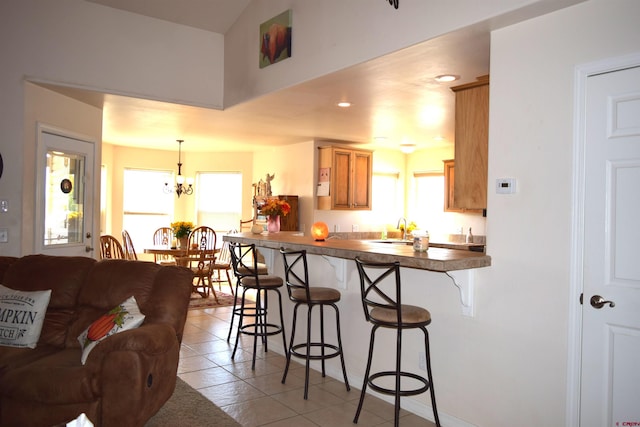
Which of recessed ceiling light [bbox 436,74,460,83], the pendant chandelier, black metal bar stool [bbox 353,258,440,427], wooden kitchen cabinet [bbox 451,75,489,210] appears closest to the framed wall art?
recessed ceiling light [bbox 436,74,460,83]

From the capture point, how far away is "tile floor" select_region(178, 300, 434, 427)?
3.19 metres

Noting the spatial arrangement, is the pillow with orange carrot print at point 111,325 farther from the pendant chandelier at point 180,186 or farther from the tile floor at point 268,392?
the pendant chandelier at point 180,186

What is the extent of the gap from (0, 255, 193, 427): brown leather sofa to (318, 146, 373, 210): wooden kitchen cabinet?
13.4 feet

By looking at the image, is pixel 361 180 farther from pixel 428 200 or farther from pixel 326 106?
pixel 326 106

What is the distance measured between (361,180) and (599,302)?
5.19 m

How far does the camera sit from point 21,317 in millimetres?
3072

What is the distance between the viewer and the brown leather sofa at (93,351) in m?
2.51

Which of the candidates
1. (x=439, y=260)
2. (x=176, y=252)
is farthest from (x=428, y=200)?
(x=439, y=260)

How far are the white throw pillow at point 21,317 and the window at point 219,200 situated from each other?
6219 mm

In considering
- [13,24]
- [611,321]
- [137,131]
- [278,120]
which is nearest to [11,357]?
[13,24]

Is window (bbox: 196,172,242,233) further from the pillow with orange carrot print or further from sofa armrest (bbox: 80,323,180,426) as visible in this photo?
sofa armrest (bbox: 80,323,180,426)

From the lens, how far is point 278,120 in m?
5.79

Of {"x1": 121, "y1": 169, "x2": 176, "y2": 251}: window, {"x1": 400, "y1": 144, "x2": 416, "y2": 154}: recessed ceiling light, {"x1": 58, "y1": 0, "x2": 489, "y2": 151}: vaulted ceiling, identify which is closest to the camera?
{"x1": 58, "y1": 0, "x2": 489, "y2": 151}: vaulted ceiling

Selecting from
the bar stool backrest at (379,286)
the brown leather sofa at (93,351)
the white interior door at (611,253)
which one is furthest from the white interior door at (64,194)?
the white interior door at (611,253)
